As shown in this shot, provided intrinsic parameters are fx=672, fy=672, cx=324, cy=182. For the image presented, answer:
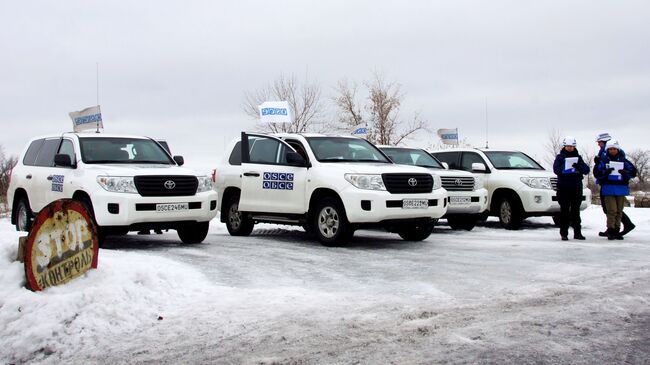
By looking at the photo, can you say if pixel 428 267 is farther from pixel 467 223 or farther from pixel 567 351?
pixel 467 223

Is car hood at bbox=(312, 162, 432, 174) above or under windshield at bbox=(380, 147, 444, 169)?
under

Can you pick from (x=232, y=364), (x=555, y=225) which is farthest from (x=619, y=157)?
(x=232, y=364)

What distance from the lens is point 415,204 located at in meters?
10.0

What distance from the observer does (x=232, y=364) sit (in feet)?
14.1

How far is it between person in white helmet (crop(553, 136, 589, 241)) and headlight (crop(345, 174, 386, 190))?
3215 mm

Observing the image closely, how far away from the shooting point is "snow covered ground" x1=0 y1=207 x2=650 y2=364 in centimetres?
452

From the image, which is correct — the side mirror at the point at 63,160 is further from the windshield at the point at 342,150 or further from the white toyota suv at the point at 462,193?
the white toyota suv at the point at 462,193

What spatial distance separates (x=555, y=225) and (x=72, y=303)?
12204 millimetres

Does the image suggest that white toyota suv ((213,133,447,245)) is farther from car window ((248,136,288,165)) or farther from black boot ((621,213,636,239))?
black boot ((621,213,636,239))

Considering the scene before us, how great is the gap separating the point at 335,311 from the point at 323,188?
4.82 metres

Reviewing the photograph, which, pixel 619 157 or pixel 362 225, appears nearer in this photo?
pixel 362 225

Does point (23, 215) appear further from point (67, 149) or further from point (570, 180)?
point (570, 180)

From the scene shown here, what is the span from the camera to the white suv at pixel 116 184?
9.52m

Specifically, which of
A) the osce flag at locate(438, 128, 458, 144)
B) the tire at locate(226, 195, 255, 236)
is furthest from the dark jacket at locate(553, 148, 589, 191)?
the osce flag at locate(438, 128, 458, 144)
